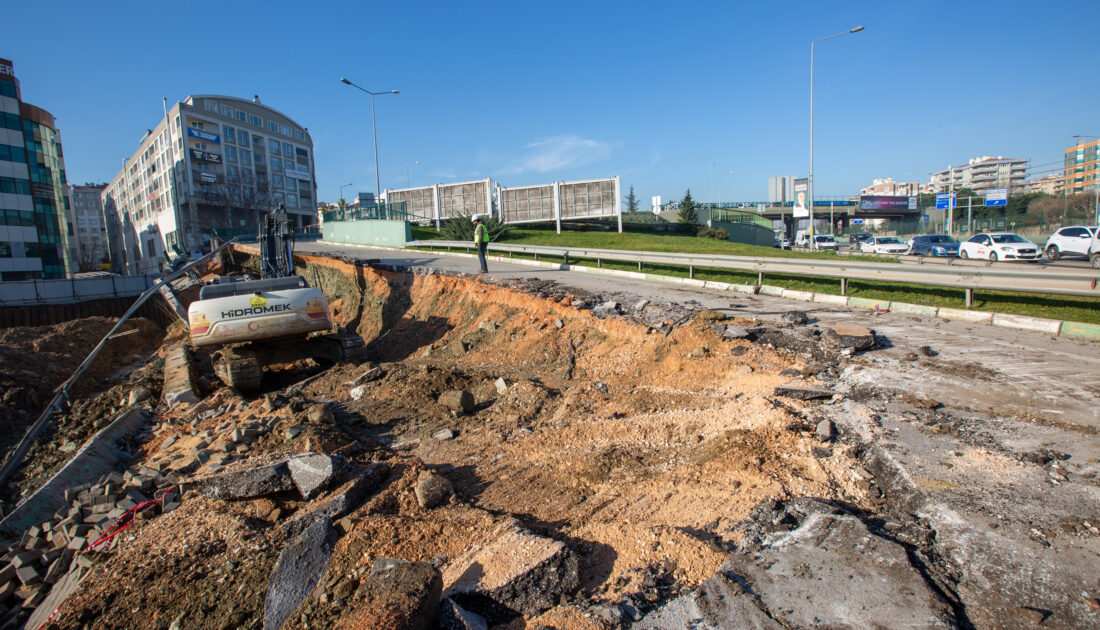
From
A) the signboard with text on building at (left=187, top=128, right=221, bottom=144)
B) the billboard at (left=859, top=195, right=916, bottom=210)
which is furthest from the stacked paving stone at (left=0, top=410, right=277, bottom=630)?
the billboard at (left=859, top=195, right=916, bottom=210)

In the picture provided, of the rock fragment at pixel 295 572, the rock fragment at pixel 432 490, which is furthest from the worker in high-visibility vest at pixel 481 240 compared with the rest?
the rock fragment at pixel 295 572

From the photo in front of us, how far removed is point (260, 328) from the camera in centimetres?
1040

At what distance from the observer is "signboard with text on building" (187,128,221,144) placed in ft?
221

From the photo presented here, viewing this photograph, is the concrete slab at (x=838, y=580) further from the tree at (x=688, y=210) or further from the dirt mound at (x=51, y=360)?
the tree at (x=688, y=210)

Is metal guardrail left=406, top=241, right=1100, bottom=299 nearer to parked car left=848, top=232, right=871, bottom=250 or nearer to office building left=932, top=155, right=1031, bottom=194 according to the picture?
parked car left=848, top=232, right=871, bottom=250

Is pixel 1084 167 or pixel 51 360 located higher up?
pixel 1084 167

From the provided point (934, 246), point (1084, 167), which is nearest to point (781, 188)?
point (934, 246)

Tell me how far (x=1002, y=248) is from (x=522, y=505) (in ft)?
89.8

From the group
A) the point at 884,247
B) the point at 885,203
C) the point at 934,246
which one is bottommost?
the point at 884,247

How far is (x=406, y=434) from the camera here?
289 inches

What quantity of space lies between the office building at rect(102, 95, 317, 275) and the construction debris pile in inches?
2354

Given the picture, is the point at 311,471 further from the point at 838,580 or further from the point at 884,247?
the point at 884,247

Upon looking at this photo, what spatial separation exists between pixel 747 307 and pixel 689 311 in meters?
1.62

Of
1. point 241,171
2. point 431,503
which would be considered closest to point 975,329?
point 431,503
